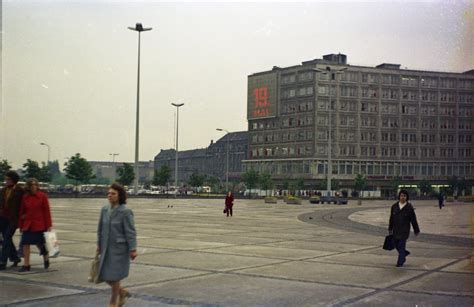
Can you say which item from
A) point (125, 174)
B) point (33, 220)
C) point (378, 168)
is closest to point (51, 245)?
point (33, 220)

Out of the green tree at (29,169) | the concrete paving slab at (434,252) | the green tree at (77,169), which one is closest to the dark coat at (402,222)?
the concrete paving slab at (434,252)

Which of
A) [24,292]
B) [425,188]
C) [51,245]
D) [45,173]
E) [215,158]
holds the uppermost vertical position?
[215,158]

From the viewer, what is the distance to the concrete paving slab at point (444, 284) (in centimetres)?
922

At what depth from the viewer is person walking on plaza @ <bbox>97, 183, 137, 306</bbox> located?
23.9 ft

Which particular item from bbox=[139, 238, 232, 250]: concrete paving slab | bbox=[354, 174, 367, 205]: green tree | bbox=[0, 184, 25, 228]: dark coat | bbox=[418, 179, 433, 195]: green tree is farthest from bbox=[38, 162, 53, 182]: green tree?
bbox=[418, 179, 433, 195]: green tree

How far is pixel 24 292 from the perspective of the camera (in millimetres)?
8758

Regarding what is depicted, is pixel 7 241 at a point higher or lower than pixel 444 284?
higher

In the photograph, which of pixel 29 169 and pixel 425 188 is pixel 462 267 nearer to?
pixel 29 169

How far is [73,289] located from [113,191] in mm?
2372

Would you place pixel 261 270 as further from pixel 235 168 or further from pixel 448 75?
pixel 235 168

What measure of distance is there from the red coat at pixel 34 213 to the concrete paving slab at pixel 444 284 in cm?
628

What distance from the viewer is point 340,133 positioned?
11844 cm

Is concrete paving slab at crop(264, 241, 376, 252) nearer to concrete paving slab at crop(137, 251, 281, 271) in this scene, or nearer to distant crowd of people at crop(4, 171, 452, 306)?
distant crowd of people at crop(4, 171, 452, 306)

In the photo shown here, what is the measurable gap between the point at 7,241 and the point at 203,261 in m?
3.87
